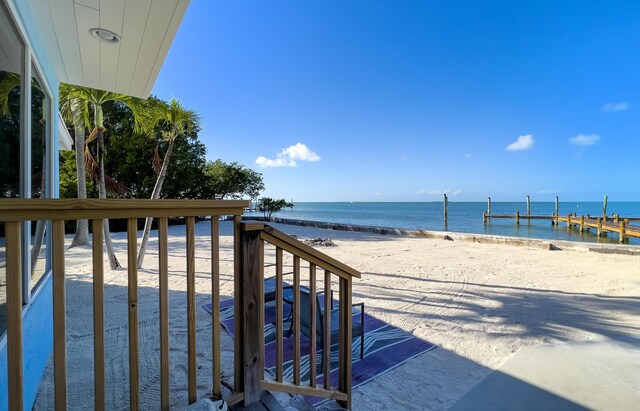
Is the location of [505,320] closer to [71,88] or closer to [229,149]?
[71,88]

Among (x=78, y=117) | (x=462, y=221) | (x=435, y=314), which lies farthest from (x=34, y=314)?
(x=462, y=221)

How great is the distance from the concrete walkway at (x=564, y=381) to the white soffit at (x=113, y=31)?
12.8 feet

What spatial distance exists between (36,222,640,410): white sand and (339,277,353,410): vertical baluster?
1.12 feet

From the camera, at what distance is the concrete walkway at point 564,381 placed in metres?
2.26

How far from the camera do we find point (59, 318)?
3.40ft

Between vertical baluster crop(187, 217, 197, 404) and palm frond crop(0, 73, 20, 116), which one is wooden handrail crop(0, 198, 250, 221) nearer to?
vertical baluster crop(187, 217, 197, 404)

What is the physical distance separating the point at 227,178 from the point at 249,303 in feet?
75.6

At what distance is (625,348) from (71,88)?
30.0 feet

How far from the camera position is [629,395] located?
7.69ft

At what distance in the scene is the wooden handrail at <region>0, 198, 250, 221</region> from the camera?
92cm

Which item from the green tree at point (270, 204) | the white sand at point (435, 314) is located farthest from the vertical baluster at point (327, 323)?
the green tree at point (270, 204)

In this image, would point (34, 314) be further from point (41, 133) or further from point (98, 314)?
point (98, 314)

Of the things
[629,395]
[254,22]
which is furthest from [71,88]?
[629,395]

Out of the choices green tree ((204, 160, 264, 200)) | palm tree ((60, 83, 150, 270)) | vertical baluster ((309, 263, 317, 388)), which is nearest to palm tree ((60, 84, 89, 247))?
Answer: palm tree ((60, 83, 150, 270))
